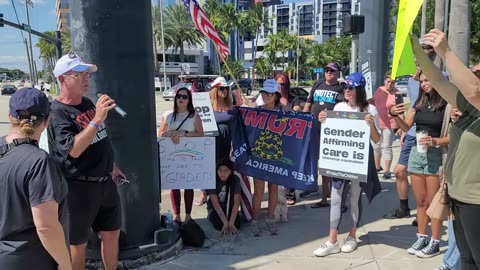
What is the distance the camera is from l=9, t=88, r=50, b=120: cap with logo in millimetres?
2350

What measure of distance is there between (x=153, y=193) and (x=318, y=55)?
86.2 m

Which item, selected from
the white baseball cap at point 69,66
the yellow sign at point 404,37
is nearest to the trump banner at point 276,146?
the yellow sign at point 404,37

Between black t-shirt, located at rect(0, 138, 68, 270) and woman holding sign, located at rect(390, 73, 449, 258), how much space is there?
3444 millimetres

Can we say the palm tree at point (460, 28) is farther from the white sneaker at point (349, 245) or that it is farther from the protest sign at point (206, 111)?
the protest sign at point (206, 111)

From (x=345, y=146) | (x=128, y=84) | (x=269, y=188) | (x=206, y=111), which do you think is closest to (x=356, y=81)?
(x=345, y=146)

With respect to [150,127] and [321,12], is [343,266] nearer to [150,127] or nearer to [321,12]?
[150,127]

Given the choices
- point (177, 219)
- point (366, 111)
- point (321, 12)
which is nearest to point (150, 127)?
point (177, 219)

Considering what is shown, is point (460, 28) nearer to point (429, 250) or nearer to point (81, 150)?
point (429, 250)

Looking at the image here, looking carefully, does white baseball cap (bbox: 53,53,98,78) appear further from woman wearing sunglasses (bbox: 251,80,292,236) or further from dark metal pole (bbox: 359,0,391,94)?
dark metal pole (bbox: 359,0,391,94)

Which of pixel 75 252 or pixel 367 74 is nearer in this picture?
pixel 75 252

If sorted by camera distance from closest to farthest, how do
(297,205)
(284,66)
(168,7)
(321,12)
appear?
(297,205), (168,7), (284,66), (321,12)

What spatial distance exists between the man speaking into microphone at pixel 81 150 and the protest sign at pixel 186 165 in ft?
4.94

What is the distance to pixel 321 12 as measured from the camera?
14888cm

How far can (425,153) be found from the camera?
15.1 feet
